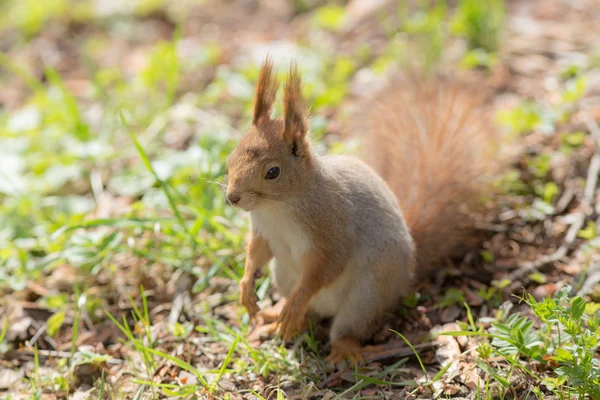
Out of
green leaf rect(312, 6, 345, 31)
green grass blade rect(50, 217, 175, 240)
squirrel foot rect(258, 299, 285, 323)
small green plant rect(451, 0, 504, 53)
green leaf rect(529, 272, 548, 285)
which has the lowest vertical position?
squirrel foot rect(258, 299, 285, 323)

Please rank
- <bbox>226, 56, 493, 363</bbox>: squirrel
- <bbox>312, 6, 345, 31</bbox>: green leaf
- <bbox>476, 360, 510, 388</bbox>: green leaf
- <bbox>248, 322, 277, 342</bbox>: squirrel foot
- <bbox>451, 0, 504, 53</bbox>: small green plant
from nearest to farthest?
<bbox>476, 360, 510, 388</bbox>: green leaf → <bbox>226, 56, 493, 363</bbox>: squirrel → <bbox>248, 322, 277, 342</bbox>: squirrel foot → <bbox>451, 0, 504, 53</bbox>: small green plant → <bbox>312, 6, 345, 31</bbox>: green leaf

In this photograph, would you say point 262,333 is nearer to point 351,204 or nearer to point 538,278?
point 351,204

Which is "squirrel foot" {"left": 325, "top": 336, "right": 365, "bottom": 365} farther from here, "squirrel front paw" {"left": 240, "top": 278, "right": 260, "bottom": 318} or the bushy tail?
the bushy tail

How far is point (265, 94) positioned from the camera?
2082 mm

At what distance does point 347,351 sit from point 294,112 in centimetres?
87

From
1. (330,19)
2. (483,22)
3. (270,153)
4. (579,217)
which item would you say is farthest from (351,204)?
(330,19)

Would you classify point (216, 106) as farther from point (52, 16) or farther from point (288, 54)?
point (52, 16)

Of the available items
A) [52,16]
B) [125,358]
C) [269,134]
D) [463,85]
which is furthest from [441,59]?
[52,16]

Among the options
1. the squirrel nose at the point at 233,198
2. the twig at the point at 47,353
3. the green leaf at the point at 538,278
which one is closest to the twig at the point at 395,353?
the green leaf at the point at 538,278

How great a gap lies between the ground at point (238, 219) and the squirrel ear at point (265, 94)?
0.99 feet

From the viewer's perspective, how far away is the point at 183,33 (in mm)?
4938

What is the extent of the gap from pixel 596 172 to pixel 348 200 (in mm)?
1388

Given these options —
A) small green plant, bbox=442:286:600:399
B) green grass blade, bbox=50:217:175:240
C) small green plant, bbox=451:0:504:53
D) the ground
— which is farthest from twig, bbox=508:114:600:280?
green grass blade, bbox=50:217:175:240

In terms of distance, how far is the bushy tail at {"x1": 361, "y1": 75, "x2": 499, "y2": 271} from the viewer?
2.53 meters
